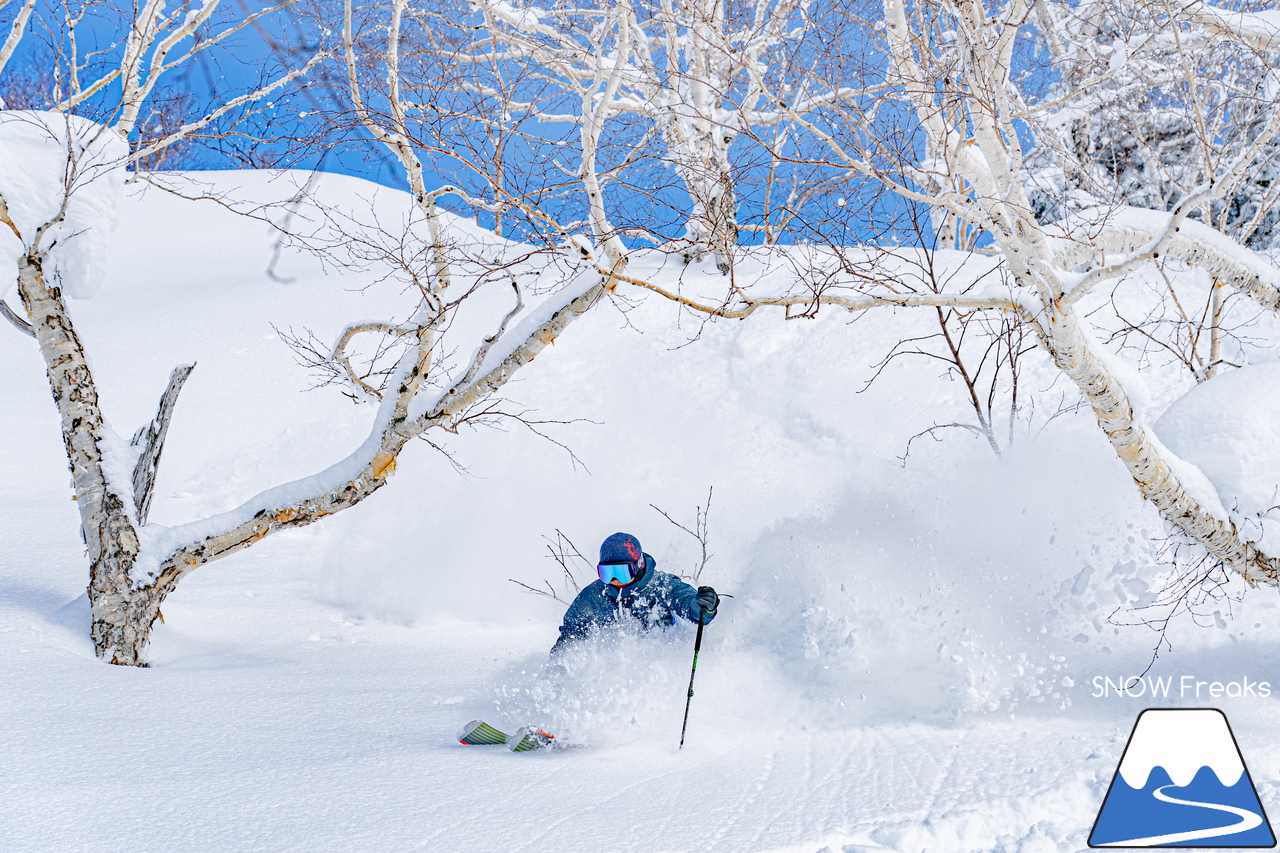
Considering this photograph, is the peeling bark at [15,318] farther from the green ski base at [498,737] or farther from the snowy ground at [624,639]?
the green ski base at [498,737]

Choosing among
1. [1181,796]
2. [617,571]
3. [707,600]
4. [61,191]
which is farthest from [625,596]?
[61,191]

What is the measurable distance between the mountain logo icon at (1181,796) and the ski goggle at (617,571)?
2.22 m

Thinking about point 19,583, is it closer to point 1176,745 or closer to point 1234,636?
point 1176,745

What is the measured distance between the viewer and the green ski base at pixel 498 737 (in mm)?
3395

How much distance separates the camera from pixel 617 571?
4102 mm

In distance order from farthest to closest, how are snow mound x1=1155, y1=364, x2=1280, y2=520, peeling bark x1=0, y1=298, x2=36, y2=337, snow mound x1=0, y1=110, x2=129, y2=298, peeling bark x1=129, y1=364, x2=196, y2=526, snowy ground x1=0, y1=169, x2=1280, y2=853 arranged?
peeling bark x1=129, y1=364, x2=196, y2=526
peeling bark x1=0, y1=298, x2=36, y2=337
snow mound x1=0, y1=110, x2=129, y2=298
snow mound x1=1155, y1=364, x2=1280, y2=520
snowy ground x1=0, y1=169, x2=1280, y2=853

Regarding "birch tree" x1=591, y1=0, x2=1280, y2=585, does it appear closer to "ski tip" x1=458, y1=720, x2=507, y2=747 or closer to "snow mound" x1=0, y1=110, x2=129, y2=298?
"ski tip" x1=458, y1=720, x2=507, y2=747

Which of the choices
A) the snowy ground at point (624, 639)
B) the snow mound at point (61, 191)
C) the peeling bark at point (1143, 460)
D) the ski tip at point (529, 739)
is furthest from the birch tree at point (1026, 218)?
the snow mound at point (61, 191)

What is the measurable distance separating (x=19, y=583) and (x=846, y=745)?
5141mm

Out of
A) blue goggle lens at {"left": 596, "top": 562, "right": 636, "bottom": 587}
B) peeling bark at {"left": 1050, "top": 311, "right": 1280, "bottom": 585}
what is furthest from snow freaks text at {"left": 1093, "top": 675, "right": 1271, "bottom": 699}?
blue goggle lens at {"left": 596, "top": 562, "right": 636, "bottom": 587}

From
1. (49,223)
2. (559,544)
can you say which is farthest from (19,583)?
(559,544)

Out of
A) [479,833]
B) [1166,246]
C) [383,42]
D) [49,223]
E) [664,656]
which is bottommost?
[479,833]

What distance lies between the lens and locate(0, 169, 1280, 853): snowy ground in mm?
2607

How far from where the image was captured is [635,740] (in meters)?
3.54
